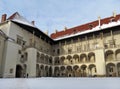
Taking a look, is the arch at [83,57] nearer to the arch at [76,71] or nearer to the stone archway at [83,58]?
the stone archway at [83,58]

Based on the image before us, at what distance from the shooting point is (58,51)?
4050cm

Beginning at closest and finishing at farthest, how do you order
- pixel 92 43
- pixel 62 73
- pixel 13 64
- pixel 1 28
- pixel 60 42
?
1. pixel 13 64
2. pixel 1 28
3. pixel 92 43
4. pixel 62 73
5. pixel 60 42

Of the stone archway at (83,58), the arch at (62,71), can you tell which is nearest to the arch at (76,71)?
the stone archway at (83,58)

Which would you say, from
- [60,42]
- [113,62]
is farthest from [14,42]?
[113,62]

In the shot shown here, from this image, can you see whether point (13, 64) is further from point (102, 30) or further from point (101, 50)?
point (102, 30)

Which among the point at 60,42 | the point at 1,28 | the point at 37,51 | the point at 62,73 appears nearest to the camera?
the point at 1,28

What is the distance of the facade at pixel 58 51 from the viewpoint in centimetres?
2763

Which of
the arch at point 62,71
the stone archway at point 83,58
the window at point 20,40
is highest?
the window at point 20,40

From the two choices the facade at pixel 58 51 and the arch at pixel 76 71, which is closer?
the facade at pixel 58 51

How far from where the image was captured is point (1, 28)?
96.2 ft

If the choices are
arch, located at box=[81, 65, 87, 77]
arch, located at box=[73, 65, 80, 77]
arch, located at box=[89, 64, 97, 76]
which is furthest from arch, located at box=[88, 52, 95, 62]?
arch, located at box=[73, 65, 80, 77]

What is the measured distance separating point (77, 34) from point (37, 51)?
38.9 feet

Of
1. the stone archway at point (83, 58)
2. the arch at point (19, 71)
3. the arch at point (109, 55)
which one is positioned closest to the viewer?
the arch at point (19, 71)
